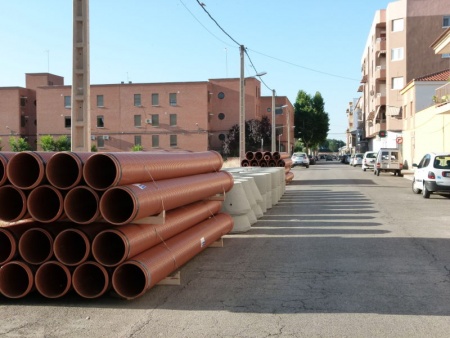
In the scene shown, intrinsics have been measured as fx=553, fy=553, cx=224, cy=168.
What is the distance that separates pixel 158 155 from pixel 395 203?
1265cm

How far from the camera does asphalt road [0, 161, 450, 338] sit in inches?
212

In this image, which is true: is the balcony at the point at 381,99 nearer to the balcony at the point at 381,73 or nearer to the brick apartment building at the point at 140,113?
the balcony at the point at 381,73

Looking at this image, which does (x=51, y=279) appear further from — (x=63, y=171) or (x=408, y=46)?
(x=408, y=46)

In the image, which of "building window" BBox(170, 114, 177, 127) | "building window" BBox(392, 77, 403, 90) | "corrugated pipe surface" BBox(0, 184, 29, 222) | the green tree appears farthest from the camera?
"building window" BBox(170, 114, 177, 127)

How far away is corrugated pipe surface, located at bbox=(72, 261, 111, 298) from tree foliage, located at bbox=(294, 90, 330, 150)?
96.1 meters

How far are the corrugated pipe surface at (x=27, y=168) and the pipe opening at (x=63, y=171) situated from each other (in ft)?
0.31

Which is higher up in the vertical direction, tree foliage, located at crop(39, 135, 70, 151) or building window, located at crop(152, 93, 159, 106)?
building window, located at crop(152, 93, 159, 106)

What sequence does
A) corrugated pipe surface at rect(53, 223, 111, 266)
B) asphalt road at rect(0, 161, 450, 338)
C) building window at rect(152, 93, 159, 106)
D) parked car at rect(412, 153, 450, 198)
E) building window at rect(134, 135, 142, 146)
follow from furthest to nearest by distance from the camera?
1. building window at rect(134, 135, 142, 146)
2. building window at rect(152, 93, 159, 106)
3. parked car at rect(412, 153, 450, 198)
4. corrugated pipe surface at rect(53, 223, 111, 266)
5. asphalt road at rect(0, 161, 450, 338)

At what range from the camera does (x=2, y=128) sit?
75.9 m

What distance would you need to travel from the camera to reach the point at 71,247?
21.7ft

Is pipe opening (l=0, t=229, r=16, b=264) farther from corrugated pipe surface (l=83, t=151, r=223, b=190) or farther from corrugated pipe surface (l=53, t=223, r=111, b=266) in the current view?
corrugated pipe surface (l=83, t=151, r=223, b=190)

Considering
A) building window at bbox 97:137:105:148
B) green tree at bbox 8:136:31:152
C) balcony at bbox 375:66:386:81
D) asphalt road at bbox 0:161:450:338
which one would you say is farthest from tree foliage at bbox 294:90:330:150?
asphalt road at bbox 0:161:450:338

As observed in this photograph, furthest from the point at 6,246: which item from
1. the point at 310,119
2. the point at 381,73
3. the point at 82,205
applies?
the point at 310,119

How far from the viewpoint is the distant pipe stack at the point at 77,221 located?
6.23 meters
